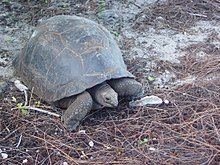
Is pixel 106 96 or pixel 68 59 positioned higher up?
pixel 68 59

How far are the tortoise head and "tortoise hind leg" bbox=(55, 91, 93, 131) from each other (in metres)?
0.08

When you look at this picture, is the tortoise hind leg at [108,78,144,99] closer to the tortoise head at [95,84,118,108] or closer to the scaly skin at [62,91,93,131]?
Answer: the tortoise head at [95,84,118,108]

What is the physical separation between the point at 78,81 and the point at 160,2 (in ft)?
8.68

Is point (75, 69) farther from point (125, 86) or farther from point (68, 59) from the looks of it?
point (125, 86)

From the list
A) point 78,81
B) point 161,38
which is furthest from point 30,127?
point 161,38

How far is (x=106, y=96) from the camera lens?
3365 mm

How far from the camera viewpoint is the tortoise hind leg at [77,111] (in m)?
3.33

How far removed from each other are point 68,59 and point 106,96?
415 mm

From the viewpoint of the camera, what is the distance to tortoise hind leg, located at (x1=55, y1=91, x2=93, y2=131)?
3.33 metres

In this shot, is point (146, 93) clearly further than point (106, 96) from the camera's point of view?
Yes

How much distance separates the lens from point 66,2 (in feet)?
18.4

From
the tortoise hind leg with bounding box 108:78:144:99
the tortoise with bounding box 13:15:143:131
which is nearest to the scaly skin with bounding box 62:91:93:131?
the tortoise with bounding box 13:15:143:131

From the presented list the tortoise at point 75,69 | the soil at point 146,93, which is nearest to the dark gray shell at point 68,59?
the tortoise at point 75,69

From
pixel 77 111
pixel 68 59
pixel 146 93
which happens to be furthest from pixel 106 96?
pixel 146 93
